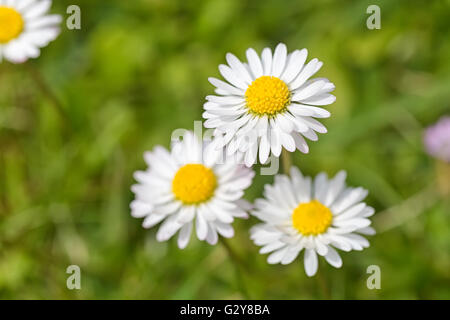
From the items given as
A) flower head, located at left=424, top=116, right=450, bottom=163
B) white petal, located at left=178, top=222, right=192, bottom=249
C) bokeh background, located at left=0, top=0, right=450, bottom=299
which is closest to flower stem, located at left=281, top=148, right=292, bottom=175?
white petal, located at left=178, top=222, right=192, bottom=249

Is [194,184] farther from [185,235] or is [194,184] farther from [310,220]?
[310,220]

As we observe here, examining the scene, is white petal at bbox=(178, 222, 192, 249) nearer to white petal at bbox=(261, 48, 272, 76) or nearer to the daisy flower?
the daisy flower

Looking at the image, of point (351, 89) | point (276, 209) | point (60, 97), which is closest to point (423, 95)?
point (351, 89)

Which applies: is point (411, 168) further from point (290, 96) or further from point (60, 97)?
point (60, 97)

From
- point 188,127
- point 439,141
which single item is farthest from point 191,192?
point 439,141

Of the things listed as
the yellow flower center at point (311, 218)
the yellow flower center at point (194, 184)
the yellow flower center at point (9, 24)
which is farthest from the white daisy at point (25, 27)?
the yellow flower center at point (311, 218)
